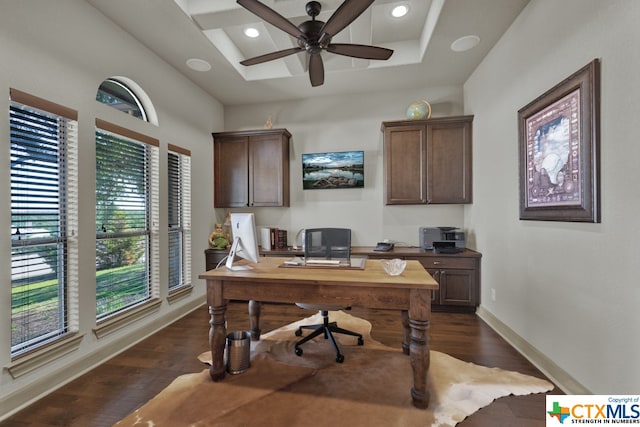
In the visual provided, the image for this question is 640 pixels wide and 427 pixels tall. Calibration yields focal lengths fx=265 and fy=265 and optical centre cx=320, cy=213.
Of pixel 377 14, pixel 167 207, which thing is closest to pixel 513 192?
pixel 377 14

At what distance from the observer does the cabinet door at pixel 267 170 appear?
156 inches

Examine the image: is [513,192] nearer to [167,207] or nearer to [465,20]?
[465,20]

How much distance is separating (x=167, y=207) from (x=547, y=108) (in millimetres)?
3837

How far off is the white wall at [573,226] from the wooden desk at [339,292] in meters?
1.02

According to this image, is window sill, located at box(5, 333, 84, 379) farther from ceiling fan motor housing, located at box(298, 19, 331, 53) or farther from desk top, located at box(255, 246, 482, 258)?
ceiling fan motor housing, located at box(298, 19, 331, 53)

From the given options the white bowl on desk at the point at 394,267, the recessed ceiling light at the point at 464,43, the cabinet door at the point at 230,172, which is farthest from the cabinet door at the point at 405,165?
the cabinet door at the point at 230,172

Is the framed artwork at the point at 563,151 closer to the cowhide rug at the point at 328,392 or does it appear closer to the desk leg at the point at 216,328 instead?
the cowhide rug at the point at 328,392

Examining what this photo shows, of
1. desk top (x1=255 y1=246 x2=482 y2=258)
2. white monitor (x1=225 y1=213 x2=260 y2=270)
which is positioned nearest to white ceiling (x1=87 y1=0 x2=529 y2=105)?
white monitor (x1=225 y1=213 x2=260 y2=270)

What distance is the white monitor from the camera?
2.09 metres

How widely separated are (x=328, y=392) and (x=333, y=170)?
9.70 ft

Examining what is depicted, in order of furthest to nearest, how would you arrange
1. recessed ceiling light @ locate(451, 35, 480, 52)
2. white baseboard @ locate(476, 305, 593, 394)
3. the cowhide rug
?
1. recessed ceiling light @ locate(451, 35, 480, 52)
2. white baseboard @ locate(476, 305, 593, 394)
3. the cowhide rug

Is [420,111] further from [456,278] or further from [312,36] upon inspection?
[456,278]

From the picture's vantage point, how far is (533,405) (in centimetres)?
173

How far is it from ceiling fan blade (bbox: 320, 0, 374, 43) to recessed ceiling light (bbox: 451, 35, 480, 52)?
161 centimetres
